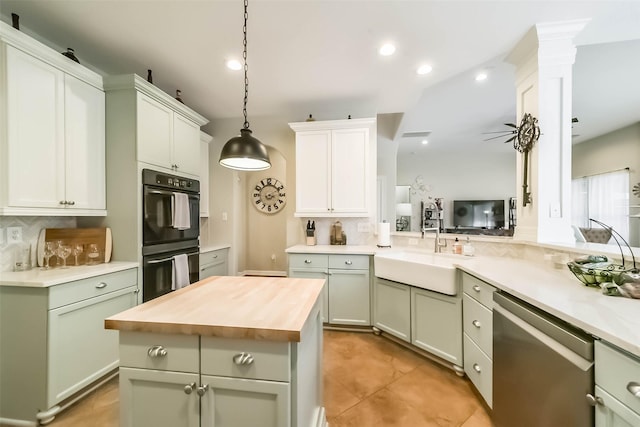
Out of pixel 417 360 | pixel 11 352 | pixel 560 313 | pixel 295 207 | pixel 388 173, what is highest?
pixel 388 173

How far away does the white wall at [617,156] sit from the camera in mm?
4770

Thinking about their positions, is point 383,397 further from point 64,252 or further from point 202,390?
point 64,252

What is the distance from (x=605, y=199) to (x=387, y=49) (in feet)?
21.1

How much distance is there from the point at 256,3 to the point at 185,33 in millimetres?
676

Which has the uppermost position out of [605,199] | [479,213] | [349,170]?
[349,170]

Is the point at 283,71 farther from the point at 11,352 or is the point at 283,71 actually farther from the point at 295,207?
the point at 11,352

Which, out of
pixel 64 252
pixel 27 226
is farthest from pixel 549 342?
pixel 27 226

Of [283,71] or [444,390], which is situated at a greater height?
[283,71]

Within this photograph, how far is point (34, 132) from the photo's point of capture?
1.70m

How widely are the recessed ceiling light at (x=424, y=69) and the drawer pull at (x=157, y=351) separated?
2886 millimetres

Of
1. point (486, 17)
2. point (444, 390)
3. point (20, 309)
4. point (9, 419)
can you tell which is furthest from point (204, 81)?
point (444, 390)

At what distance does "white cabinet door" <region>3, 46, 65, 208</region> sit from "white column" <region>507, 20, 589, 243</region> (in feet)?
11.5

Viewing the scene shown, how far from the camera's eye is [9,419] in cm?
154

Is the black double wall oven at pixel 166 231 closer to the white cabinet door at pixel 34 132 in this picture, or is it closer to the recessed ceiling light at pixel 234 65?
the white cabinet door at pixel 34 132
